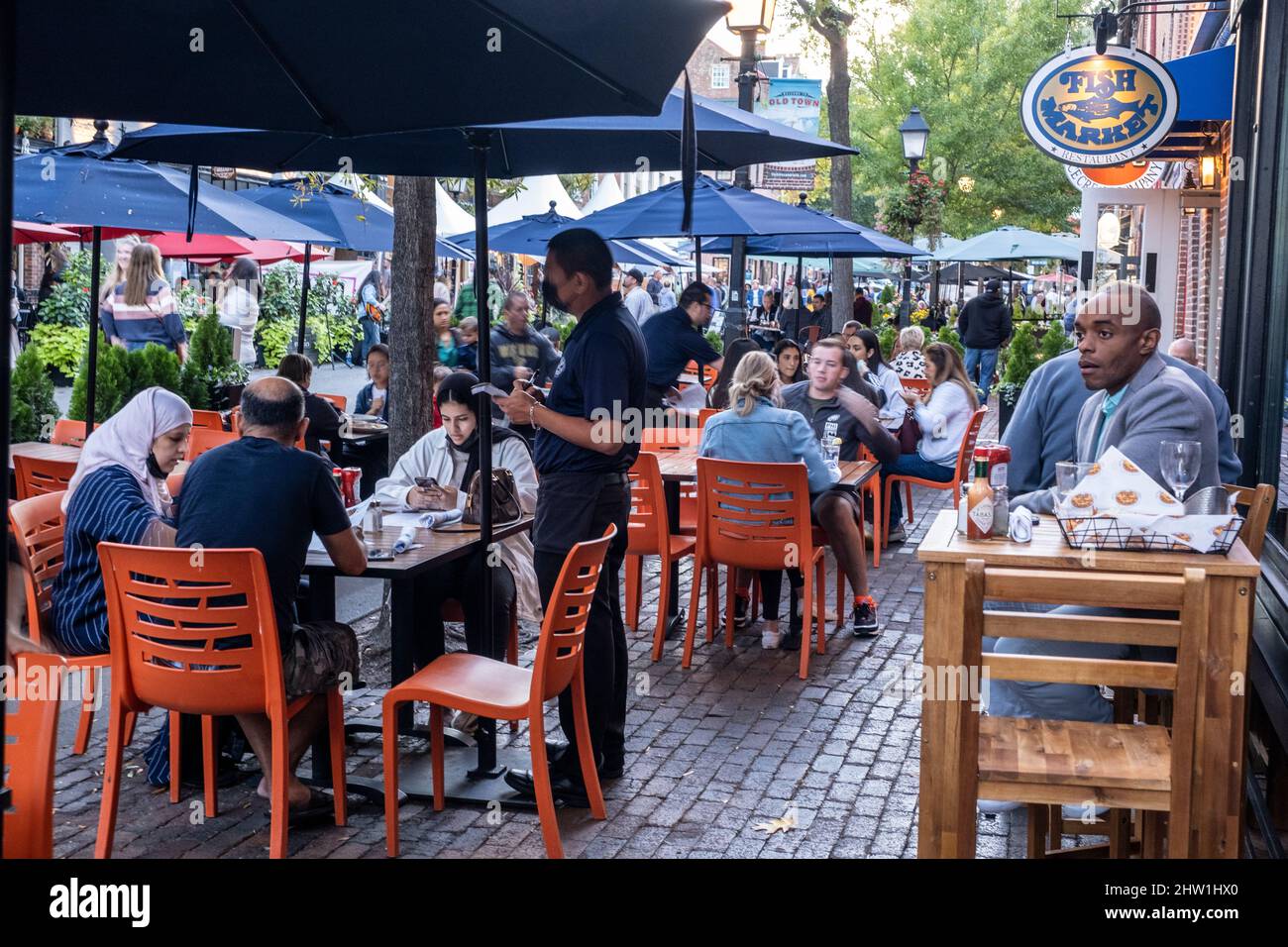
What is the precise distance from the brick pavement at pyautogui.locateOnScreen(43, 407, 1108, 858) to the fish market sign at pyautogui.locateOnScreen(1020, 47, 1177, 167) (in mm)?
3898

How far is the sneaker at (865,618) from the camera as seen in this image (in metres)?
7.89

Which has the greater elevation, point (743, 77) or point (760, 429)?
point (743, 77)

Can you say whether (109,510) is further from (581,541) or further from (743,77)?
(743,77)

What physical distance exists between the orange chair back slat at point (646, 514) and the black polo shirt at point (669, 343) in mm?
3539

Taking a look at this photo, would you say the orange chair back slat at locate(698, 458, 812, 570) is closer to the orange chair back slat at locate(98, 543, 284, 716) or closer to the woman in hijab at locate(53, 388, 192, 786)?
the woman in hijab at locate(53, 388, 192, 786)

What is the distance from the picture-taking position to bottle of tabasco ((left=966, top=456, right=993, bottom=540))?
12.6 ft

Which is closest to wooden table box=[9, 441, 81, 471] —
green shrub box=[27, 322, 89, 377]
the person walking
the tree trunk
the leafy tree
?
the tree trunk

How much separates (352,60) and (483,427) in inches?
57.8

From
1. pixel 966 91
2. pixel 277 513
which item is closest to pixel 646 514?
pixel 277 513

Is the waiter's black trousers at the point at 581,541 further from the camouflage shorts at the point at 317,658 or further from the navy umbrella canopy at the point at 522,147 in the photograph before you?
the navy umbrella canopy at the point at 522,147

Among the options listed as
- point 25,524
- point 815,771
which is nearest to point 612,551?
point 815,771

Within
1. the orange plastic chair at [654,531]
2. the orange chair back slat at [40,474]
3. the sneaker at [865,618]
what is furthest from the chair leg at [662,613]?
the orange chair back slat at [40,474]

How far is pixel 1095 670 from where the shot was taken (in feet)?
11.0
